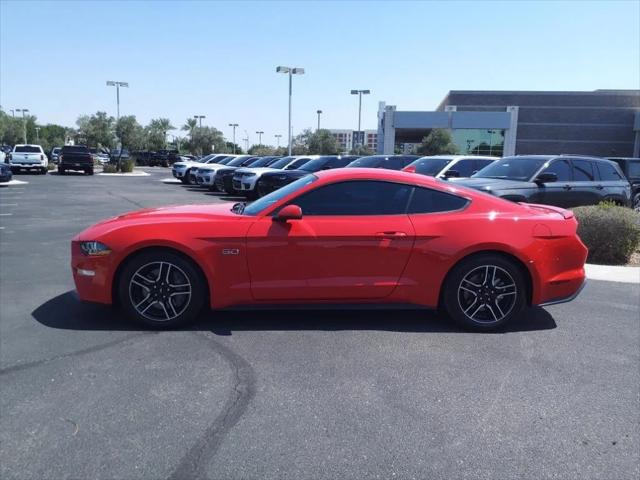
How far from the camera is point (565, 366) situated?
4.24 metres

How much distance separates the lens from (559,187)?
1021 centimetres

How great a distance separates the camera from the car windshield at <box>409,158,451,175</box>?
1383 centimetres

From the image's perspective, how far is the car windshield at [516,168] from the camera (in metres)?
10.2

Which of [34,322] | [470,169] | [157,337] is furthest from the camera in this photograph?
[470,169]

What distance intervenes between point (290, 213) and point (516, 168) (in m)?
7.18

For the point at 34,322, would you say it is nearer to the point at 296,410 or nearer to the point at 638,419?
the point at 296,410

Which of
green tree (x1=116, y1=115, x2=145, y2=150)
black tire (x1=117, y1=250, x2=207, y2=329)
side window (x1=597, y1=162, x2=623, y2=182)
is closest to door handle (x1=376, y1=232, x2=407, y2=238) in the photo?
black tire (x1=117, y1=250, x2=207, y2=329)

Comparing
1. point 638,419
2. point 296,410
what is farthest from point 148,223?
point 638,419

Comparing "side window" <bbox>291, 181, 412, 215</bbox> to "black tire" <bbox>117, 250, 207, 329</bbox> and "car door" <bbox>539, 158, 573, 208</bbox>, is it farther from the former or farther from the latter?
"car door" <bbox>539, 158, 573, 208</bbox>

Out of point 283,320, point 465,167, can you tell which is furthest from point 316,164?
point 283,320

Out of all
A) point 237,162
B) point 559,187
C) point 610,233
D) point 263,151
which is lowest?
point 610,233

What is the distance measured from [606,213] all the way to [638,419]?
19.8 ft

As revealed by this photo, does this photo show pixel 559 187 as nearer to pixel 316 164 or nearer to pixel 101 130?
pixel 316 164

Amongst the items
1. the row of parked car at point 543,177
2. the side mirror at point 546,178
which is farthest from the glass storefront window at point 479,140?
the side mirror at point 546,178
